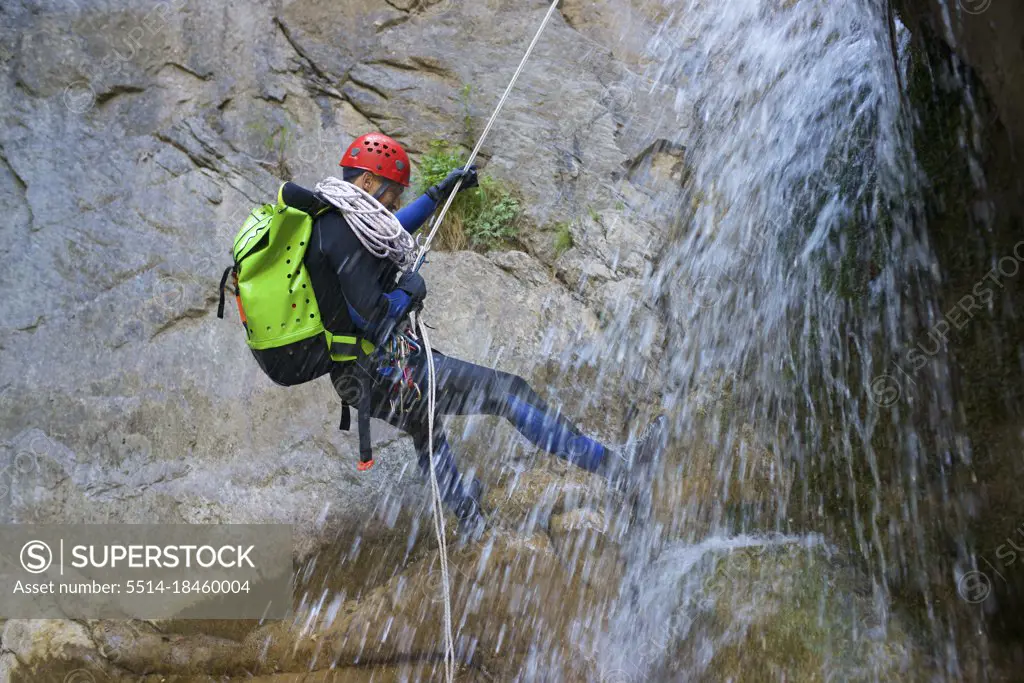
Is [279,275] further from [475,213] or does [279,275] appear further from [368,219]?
[475,213]

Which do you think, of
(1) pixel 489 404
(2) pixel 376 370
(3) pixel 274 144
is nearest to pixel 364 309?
(2) pixel 376 370

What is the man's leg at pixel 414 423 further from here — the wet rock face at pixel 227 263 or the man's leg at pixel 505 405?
the wet rock face at pixel 227 263

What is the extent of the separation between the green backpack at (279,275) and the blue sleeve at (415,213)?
554 mm

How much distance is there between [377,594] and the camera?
4.80m

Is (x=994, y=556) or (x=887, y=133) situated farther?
(x=887, y=133)

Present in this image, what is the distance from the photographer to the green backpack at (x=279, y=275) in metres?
3.76

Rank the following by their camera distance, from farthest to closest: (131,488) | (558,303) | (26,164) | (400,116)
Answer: (400,116) < (26,164) < (558,303) < (131,488)

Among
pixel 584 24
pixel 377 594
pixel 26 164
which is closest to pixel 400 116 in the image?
pixel 584 24

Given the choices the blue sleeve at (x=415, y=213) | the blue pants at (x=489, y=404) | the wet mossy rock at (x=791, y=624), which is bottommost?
the wet mossy rock at (x=791, y=624)

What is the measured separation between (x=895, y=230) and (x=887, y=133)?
2.21 feet

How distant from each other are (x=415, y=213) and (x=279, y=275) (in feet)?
2.76

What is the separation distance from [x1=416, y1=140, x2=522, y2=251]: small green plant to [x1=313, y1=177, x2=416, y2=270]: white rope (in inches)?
104

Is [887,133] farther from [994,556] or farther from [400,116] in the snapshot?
[400,116]

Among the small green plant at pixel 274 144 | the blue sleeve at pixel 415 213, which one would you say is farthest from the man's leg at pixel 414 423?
the small green plant at pixel 274 144
